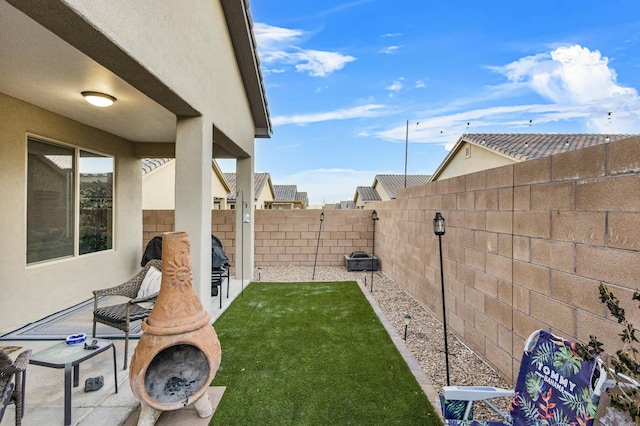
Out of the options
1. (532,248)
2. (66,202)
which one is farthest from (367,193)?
(532,248)

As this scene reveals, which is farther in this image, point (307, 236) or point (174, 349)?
point (307, 236)

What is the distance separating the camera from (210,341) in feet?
7.98

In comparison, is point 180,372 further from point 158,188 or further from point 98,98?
point 158,188

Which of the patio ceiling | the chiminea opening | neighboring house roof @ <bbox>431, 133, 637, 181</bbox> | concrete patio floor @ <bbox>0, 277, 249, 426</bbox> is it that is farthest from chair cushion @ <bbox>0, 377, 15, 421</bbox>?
neighboring house roof @ <bbox>431, 133, 637, 181</bbox>

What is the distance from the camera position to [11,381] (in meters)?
2.05

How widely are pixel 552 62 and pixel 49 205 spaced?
38.6ft

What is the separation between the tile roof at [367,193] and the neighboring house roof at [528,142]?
14.4 meters

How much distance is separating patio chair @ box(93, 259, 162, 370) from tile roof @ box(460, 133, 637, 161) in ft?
42.5

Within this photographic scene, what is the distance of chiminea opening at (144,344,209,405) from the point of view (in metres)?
2.37

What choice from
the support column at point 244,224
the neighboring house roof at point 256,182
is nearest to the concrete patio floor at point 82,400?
the support column at point 244,224

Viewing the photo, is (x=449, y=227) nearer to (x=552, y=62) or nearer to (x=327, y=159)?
(x=552, y=62)

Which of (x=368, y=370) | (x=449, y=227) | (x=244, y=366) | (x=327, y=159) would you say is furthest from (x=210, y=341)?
(x=327, y=159)

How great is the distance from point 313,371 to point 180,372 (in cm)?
134

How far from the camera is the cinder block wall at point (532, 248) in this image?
6.17ft
